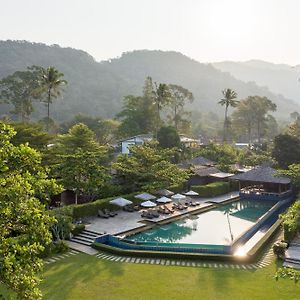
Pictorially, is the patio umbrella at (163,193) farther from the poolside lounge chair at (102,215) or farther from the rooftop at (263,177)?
the rooftop at (263,177)

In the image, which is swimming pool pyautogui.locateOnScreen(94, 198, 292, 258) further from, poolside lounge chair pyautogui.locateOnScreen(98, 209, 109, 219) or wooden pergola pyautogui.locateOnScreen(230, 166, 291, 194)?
poolside lounge chair pyautogui.locateOnScreen(98, 209, 109, 219)

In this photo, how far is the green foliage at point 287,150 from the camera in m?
49.3

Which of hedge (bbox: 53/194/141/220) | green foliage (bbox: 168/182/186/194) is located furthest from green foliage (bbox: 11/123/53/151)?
green foliage (bbox: 168/182/186/194)

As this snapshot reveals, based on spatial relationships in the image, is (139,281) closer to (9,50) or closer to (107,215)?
(107,215)

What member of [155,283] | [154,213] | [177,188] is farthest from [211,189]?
[155,283]

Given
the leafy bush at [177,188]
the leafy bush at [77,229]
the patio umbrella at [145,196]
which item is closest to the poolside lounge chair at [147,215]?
the patio umbrella at [145,196]

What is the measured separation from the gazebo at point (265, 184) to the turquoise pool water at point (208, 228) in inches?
135

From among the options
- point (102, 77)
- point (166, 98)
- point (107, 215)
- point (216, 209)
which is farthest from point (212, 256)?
point (102, 77)

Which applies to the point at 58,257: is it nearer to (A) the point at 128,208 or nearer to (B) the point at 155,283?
(B) the point at 155,283

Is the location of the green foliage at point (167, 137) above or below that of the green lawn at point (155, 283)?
above

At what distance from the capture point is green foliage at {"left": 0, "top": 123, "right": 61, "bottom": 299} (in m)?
8.69

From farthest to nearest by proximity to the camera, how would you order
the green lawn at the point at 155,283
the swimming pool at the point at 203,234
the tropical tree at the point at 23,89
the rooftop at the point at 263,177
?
1. the tropical tree at the point at 23,89
2. the rooftop at the point at 263,177
3. the swimming pool at the point at 203,234
4. the green lawn at the point at 155,283

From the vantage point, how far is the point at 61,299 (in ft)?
60.2

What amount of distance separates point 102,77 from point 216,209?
136m
